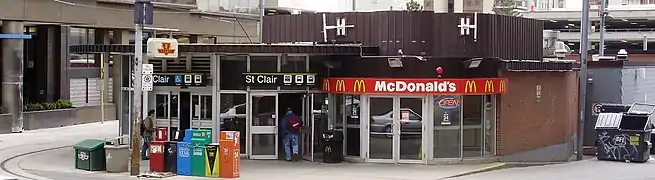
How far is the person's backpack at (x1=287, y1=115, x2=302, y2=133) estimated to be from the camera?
22.2m

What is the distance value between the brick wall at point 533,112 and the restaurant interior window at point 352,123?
365cm

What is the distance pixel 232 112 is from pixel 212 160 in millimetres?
3743

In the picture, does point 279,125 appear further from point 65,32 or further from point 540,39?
point 65,32

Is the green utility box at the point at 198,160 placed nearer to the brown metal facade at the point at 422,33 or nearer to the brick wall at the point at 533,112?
the brown metal facade at the point at 422,33

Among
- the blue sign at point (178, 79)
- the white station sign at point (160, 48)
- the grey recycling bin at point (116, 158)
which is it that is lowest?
the grey recycling bin at point (116, 158)

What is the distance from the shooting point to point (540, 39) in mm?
25797

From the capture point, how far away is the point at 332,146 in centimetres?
2211

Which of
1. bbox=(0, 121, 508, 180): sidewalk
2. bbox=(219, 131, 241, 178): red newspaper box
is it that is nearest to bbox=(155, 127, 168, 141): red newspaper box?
bbox=(0, 121, 508, 180): sidewalk

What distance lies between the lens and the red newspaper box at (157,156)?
19828 mm

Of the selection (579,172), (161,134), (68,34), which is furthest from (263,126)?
(68,34)

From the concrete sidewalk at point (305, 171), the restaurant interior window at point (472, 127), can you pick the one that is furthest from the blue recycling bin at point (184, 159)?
the restaurant interior window at point (472, 127)

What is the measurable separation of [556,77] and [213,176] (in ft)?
34.8

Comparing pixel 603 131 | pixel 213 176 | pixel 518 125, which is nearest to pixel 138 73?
pixel 213 176

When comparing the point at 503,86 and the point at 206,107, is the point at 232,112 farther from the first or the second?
the point at 503,86
